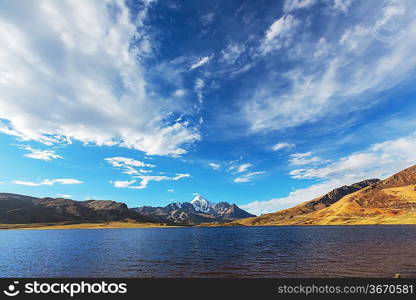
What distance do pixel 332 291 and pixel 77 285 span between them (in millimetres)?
21754

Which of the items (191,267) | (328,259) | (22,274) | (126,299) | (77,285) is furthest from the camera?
(328,259)

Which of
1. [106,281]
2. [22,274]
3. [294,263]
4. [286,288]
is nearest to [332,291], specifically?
[286,288]

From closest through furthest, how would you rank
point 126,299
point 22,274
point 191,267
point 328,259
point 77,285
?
point 126,299 < point 77,285 < point 22,274 < point 191,267 < point 328,259

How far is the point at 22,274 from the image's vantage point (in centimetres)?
4719

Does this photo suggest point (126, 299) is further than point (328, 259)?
No

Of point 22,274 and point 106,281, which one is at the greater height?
point 106,281

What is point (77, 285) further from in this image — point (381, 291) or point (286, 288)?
point (381, 291)

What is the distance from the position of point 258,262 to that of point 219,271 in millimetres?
13875

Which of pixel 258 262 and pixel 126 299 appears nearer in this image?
pixel 126 299

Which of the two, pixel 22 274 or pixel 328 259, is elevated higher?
pixel 328 259

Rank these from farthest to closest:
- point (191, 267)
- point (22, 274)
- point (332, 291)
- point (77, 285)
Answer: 1. point (191, 267)
2. point (22, 274)
3. point (332, 291)
4. point (77, 285)

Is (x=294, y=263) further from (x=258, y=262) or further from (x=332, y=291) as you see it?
(x=332, y=291)

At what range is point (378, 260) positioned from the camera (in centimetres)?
5250

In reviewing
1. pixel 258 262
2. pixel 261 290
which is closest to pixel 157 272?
A: pixel 258 262
